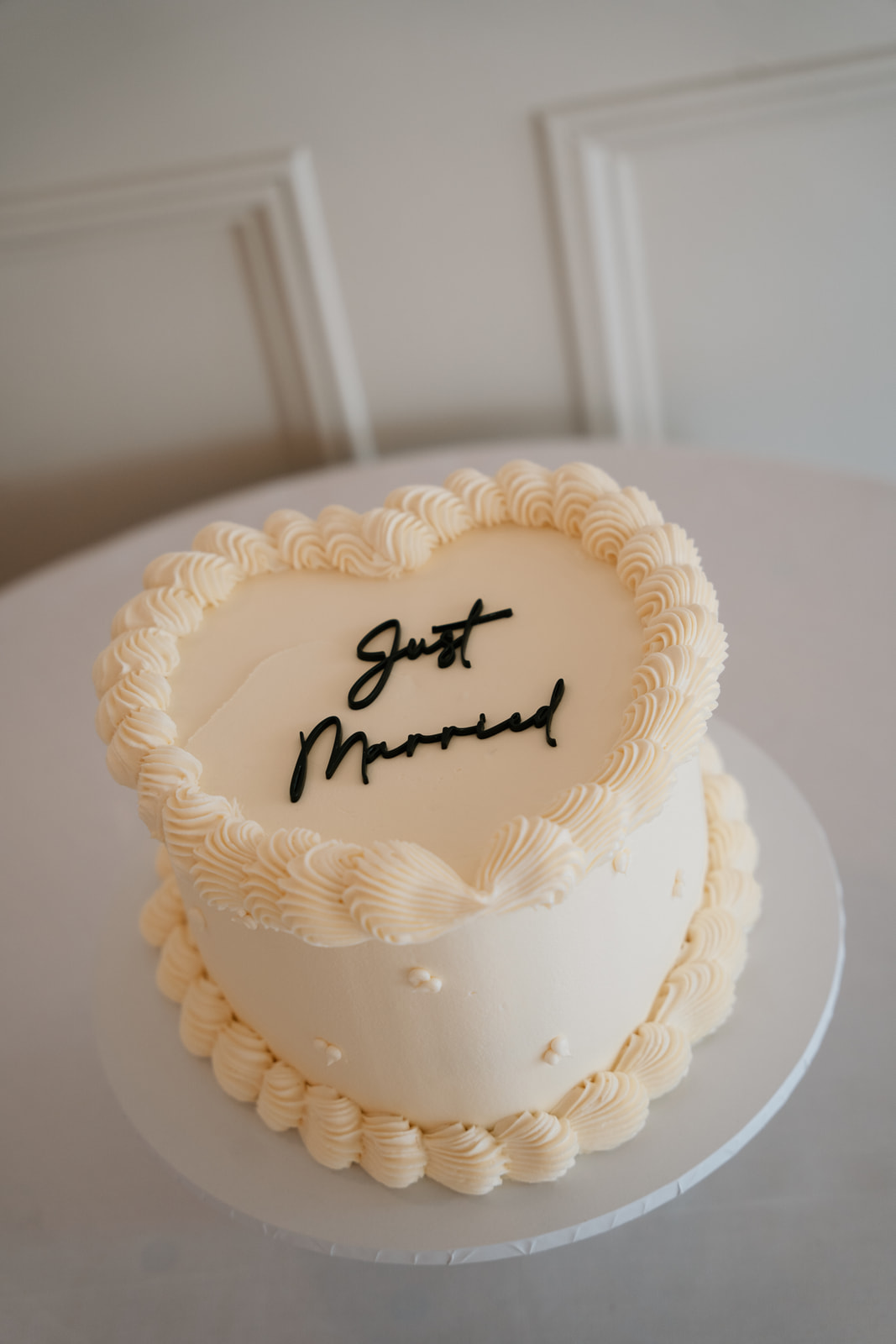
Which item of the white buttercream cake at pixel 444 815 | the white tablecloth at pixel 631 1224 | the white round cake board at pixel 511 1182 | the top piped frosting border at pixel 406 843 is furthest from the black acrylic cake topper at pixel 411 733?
the white tablecloth at pixel 631 1224

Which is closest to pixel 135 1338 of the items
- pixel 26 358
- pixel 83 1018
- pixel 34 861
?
pixel 83 1018

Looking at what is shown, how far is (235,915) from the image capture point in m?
1.61

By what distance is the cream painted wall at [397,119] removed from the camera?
111 inches

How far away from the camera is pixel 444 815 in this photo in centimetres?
158

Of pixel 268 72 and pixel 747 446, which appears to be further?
pixel 747 446

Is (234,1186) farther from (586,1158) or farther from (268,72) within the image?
(268,72)

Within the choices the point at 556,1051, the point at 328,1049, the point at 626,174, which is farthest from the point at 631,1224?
the point at 626,174

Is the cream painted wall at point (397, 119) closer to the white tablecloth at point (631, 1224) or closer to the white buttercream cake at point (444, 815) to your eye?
the white tablecloth at point (631, 1224)

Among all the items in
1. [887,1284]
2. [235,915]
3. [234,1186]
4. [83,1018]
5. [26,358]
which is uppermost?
[26,358]

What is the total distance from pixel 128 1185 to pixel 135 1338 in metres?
0.27

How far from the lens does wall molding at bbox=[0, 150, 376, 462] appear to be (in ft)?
10.1

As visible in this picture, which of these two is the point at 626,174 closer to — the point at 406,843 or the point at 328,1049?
the point at 406,843

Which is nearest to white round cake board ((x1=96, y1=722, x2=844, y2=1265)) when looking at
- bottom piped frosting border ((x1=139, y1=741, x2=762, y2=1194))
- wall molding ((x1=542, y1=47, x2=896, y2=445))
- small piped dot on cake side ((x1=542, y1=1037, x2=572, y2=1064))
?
bottom piped frosting border ((x1=139, y1=741, x2=762, y2=1194))

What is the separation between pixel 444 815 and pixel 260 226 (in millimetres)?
2244
